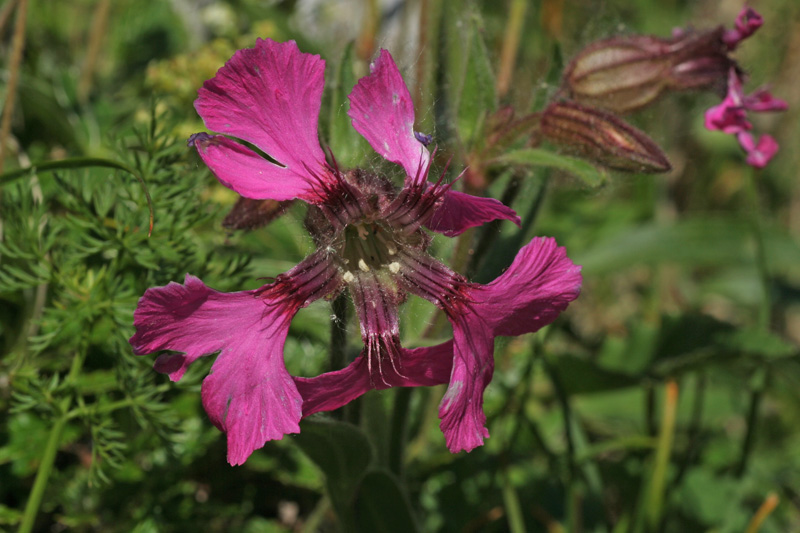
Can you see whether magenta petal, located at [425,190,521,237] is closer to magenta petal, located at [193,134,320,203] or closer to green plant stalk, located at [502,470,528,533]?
magenta petal, located at [193,134,320,203]

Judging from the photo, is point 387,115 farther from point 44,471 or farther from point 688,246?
point 688,246

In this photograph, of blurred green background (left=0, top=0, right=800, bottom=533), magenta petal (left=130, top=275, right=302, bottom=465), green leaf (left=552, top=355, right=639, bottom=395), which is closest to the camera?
magenta petal (left=130, top=275, right=302, bottom=465)

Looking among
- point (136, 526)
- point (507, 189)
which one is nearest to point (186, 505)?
point (136, 526)

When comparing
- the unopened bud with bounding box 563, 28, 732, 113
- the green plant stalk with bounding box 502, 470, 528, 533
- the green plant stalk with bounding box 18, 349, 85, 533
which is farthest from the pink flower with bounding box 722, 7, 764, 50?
the green plant stalk with bounding box 18, 349, 85, 533

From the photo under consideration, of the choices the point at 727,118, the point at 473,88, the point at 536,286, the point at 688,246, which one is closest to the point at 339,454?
the point at 536,286

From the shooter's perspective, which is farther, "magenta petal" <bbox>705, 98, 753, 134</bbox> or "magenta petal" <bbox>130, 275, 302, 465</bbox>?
"magenta petal" <bbox>705, 98, 753, 134</bbox>

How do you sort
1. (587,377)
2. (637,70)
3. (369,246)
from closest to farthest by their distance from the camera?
(369,246) < (637,70) < (587,377)

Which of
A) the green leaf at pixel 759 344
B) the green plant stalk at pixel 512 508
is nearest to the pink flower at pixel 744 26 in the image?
the green leaf at pixel 759 344
